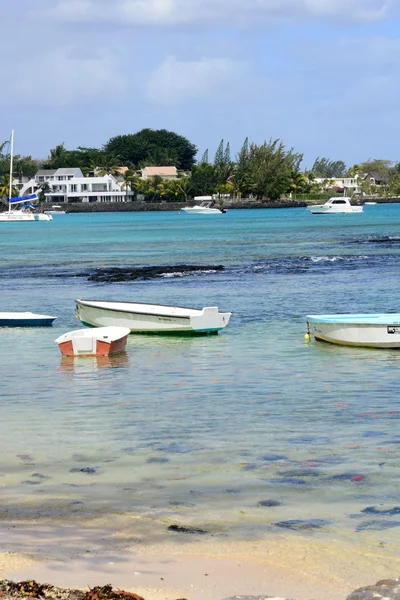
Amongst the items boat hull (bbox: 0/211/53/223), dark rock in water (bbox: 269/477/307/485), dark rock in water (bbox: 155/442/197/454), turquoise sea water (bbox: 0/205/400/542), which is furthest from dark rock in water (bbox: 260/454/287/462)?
boat hull (bbox: 0/211/53/223)

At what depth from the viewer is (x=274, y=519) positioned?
11.2 metres

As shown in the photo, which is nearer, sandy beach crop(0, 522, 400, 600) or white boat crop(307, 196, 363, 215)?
sandy beach crop(0, 522, 400, 600)

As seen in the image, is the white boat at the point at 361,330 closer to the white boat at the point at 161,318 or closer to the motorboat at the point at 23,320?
the white boat at the point at 161,318

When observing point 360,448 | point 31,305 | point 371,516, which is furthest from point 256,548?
point 31,305

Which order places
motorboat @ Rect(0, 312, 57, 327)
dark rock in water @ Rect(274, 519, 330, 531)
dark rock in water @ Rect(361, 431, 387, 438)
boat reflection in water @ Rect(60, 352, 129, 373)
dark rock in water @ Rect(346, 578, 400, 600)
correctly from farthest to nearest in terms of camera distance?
1. motorboat @ Rect(0, 312, 57, 327)
2. boat reflection in water @ Rect(60, 352, 129, 373)
3. dark rock in water @ Rect(361, 431, 387, 438)
4. dark rock in water @ Rect(274, 519, 330, 531)
5. dark rock in water @ Rect(346, 578, 400, 600)

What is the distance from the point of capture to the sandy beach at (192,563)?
8883 millimetres

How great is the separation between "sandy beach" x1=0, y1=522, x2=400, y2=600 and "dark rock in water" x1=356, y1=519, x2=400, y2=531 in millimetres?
485

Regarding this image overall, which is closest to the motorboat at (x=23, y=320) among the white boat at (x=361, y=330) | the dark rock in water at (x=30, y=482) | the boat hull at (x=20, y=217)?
the white boat at (x=361, y=330)

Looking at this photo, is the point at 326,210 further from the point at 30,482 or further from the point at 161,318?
the point at 30,482

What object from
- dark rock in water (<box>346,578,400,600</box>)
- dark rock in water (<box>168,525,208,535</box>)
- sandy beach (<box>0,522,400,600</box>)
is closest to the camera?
dark rock in water (<box>346,578,400,600</box>)

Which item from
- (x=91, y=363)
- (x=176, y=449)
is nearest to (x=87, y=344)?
(x=91, y=363)

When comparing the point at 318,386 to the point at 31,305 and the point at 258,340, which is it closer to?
the point at 258,340

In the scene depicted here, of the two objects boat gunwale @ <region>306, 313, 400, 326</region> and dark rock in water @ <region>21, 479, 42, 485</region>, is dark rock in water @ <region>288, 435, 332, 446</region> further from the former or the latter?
boat gunwale @ <region>306, 313, 400, 326</region>

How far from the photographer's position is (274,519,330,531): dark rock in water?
10914mm
